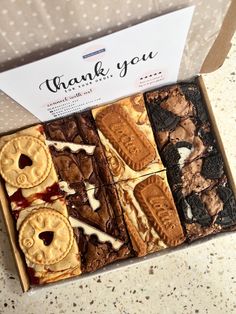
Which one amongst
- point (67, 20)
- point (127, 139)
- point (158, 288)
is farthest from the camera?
point (158, 288)

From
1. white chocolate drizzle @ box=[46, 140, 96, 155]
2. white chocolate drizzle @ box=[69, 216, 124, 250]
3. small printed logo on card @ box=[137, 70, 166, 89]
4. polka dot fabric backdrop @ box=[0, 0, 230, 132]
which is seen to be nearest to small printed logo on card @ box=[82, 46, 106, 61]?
polka dot fabric backdrop @ box=[0, 0, 230, 132]

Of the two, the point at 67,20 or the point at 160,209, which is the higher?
the point at 67,20

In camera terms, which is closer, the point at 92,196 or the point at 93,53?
the point at 93,53

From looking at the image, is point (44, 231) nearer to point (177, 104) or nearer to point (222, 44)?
point (177, 104)

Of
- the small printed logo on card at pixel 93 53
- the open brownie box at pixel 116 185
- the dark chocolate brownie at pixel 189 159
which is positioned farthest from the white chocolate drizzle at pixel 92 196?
the small printed logo on card at pixel 93 53

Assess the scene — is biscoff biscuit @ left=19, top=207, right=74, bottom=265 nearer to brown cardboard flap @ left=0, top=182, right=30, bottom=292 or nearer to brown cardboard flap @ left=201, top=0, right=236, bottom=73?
brown cardboard flap @ left=0, top=182, right=30, bottom=292

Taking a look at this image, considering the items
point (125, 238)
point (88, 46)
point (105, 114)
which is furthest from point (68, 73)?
point (125, 238)


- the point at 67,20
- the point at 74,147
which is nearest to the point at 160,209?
the point at 74,147
